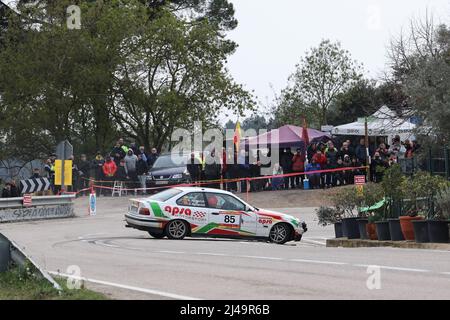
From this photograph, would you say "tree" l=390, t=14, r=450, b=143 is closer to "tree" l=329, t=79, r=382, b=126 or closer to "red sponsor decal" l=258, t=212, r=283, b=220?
"red sponsor decal" l=258, t=212, r=283, b=220

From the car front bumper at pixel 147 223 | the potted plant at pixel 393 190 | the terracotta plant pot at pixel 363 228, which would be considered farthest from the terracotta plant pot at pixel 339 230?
the car front bumper at pixel 147 223

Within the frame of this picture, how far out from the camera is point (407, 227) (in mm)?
20281

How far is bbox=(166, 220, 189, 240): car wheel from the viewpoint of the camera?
77.7 ft

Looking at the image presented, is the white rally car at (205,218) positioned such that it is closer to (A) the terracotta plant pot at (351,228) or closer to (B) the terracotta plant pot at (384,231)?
(A) the terracotta plant pot at (351,228)

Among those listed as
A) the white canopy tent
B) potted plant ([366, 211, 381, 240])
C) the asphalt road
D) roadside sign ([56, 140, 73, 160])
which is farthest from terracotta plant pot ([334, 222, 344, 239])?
roadside sign ([56, 140, 73, 160])

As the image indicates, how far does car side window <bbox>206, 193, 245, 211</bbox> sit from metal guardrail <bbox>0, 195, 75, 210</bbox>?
9.94 meters

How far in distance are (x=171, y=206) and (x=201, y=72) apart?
86.6ft

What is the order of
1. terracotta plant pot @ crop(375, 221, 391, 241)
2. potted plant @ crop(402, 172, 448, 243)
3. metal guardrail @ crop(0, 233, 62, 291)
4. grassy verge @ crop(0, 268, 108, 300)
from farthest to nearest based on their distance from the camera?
terracotta plant pot @ crop(375, 221, 391, 241) → potted plant @ crop(402, 172, 448, 243) → metal guardrail @ crop(0, 233, 62, 291) → grassy verge @ crop(0, 268, 108, 300)

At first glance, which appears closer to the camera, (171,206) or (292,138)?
(171,206)

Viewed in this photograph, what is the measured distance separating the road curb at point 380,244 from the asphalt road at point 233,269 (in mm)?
640

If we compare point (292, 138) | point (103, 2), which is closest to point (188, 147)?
point (103, 2)

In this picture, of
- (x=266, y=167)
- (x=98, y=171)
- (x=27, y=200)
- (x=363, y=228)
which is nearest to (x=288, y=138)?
(x=266, y=167)
